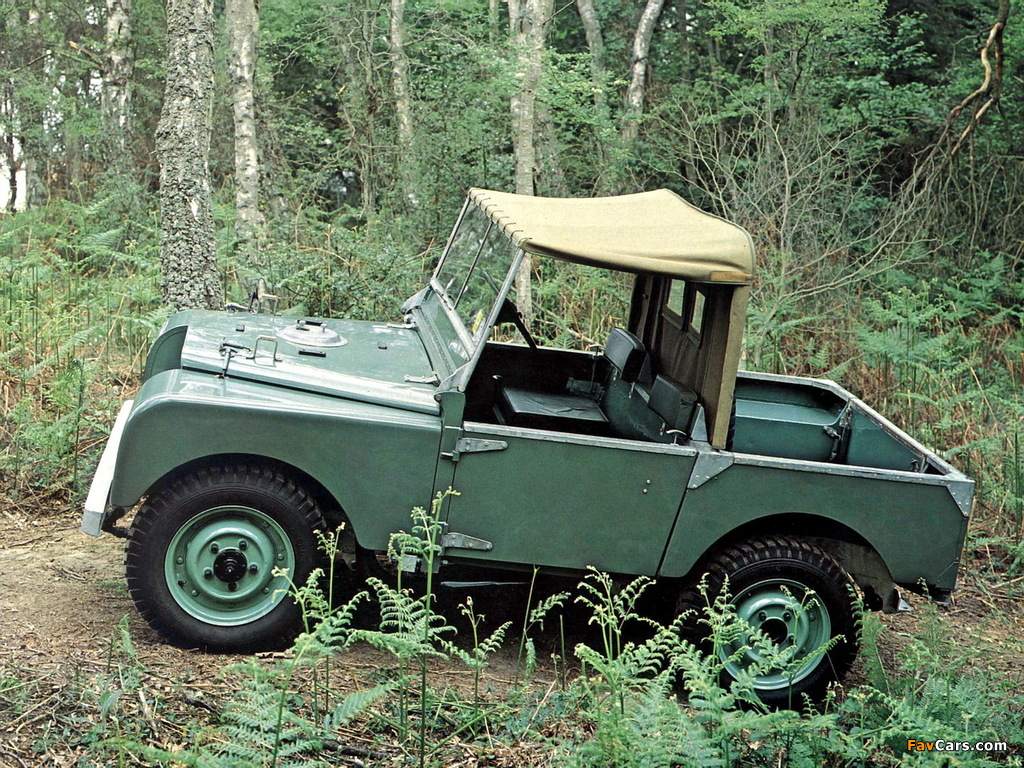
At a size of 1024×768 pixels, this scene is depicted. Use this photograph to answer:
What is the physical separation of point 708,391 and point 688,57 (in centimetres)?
1509

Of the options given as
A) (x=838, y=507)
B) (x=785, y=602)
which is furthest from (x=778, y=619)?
(x=838, y=507)

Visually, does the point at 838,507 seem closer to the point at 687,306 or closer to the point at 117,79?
A: the point at 687,306

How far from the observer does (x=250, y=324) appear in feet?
17.0

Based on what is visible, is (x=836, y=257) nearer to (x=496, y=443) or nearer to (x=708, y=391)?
(x=708, y=391)

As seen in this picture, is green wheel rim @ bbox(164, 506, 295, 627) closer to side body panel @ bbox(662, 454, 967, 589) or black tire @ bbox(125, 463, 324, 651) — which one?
black tire @ bbox(125, 463, 324, 651)

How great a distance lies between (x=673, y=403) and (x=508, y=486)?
921mm

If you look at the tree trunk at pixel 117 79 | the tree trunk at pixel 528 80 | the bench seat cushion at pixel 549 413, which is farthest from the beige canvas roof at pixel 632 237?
the tree trunk at pixel 117 79

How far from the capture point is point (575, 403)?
17.7ft

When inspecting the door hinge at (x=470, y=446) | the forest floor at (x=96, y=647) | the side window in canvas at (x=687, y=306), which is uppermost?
the side window in canvas at (x=687, y=306)

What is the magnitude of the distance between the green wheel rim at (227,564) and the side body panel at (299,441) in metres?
0.28

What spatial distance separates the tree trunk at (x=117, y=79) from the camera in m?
14.6

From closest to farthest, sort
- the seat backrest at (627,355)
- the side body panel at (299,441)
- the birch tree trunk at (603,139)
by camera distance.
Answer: the side body panel at (299,441) → the seat backrest at (627,355) → the birch tree trunk at (603,139)

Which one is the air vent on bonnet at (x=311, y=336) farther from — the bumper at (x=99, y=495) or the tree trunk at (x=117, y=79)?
the tree trunk at (x=117, y=79)

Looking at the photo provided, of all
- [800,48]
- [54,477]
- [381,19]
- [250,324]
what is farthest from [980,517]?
[381,19]
